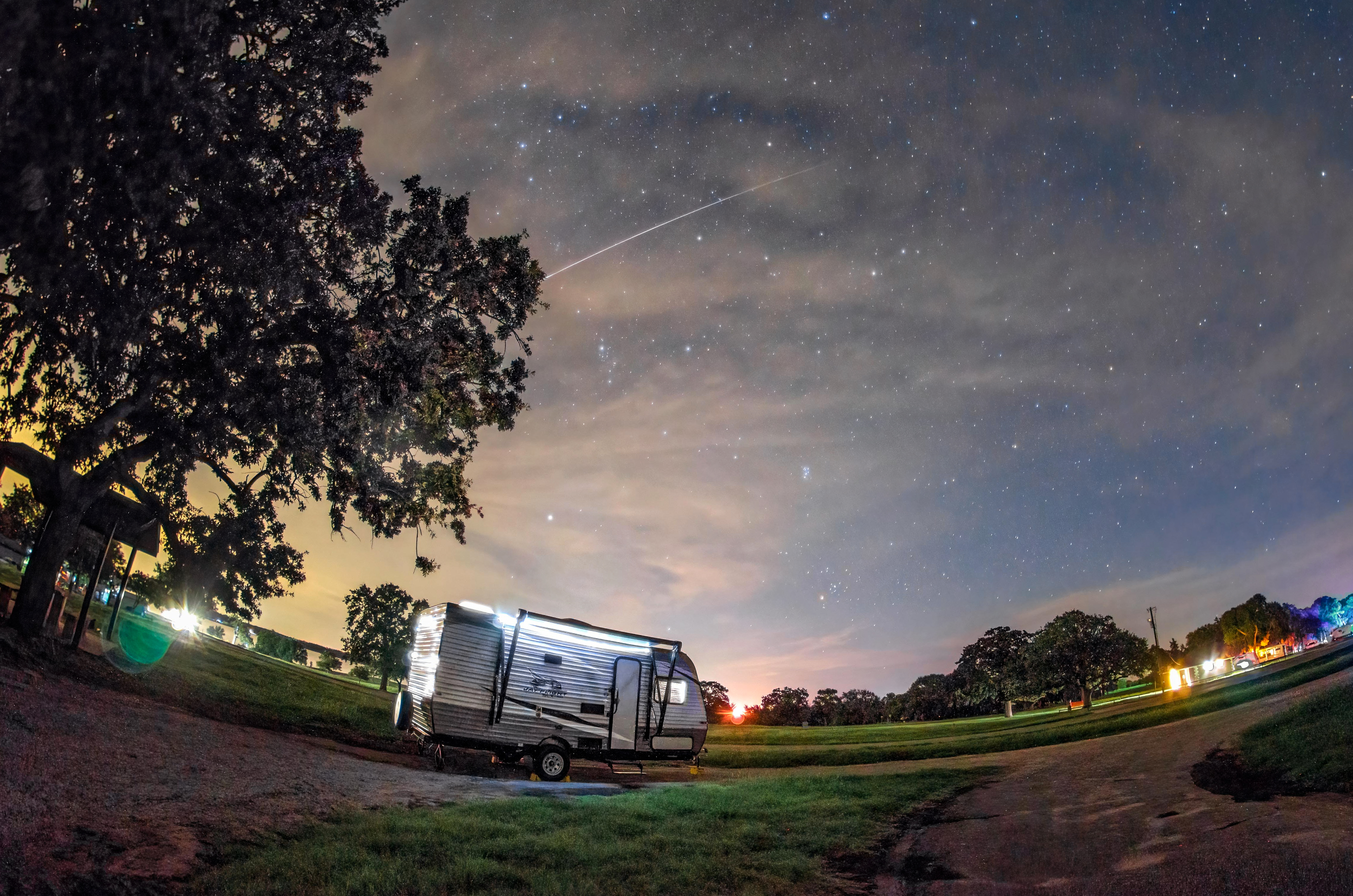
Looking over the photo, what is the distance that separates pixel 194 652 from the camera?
96.6 feet

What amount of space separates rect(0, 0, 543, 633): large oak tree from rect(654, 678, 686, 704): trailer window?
9.01m

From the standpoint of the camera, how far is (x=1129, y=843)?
8852 millimetres

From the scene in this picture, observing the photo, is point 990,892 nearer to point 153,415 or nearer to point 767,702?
point 153,415

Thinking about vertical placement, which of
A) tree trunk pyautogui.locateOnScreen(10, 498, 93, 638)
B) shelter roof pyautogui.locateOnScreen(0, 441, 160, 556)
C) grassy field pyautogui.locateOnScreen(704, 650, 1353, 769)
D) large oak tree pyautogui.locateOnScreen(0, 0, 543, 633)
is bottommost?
grassy field pyautogui.locateOnScreen(704, 650, 1353, 769)

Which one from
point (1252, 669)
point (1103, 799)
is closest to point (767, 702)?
point (1252, 669)

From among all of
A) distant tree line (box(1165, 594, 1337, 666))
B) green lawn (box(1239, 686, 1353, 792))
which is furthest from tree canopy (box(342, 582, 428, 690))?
distant tree line (box(1165, 594, 1337, 666))

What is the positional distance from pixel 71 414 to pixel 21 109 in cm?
1117

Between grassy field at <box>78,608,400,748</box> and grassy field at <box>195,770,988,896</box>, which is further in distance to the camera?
grassy field at <box>78,608,400,748</box>

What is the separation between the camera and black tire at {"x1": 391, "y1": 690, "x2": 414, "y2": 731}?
1518cm

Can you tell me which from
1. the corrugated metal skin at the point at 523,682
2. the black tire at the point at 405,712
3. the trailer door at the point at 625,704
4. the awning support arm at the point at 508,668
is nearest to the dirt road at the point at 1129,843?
the trailer door at the point at 625,704

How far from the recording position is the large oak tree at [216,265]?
1224cm

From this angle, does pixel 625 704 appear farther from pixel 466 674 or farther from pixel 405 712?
pixel 405 712

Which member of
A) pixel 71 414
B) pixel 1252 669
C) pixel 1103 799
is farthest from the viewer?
pixel 1252 669

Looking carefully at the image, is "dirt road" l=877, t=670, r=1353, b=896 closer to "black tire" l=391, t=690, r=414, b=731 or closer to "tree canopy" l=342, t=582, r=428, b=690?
"black tire" l=391, t=690, r=414, b=731
